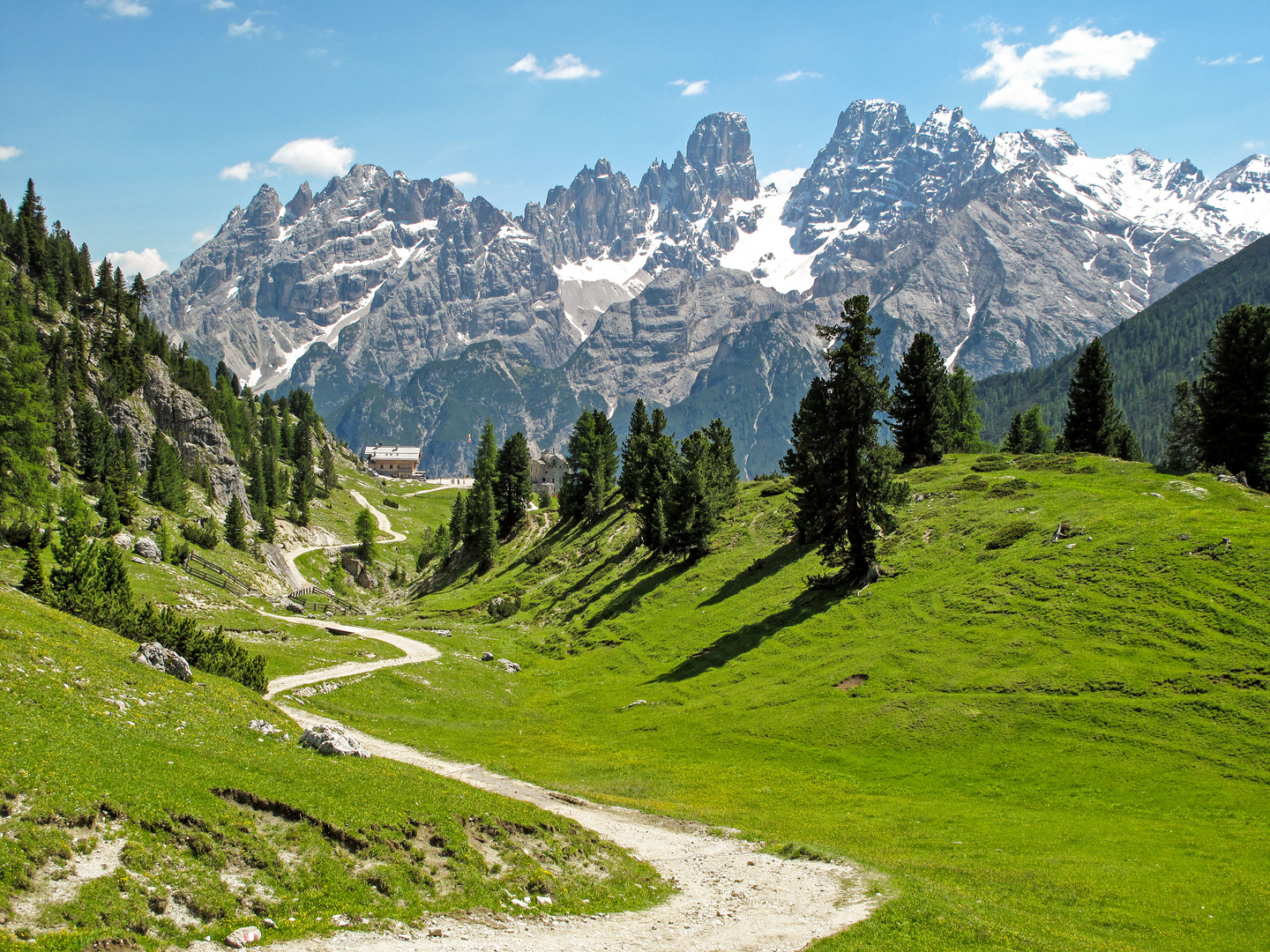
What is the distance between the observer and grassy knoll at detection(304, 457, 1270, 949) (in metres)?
22.6

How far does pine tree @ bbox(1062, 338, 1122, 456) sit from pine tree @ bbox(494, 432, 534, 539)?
88313mm

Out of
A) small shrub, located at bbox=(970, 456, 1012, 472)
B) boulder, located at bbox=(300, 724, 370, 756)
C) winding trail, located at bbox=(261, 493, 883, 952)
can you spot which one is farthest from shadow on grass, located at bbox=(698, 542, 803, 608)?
boulder, located at bbox=(300, 724, 370, 756)

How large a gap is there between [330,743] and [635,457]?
82301mm

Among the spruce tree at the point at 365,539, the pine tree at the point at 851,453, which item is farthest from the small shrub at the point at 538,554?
the pine tree at the point at 851,453

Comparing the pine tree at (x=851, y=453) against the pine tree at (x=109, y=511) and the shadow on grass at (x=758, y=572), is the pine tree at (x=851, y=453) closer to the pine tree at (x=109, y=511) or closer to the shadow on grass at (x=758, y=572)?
the shadow on grass at (x=758, y=572)

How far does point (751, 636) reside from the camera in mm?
58594

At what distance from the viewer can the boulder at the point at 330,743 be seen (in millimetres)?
28141

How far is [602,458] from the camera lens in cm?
12188

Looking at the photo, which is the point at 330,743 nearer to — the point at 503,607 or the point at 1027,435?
the point at 503,607

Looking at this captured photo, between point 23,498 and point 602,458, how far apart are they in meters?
79.7

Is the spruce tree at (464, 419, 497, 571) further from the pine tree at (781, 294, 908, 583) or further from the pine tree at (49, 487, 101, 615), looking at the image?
the pine tree at (49, 487, 101, 615)

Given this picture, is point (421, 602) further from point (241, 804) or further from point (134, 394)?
point (241, 804)

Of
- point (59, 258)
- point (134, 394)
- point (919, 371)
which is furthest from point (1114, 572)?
point (59, 258)

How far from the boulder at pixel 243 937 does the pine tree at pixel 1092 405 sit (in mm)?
104442
